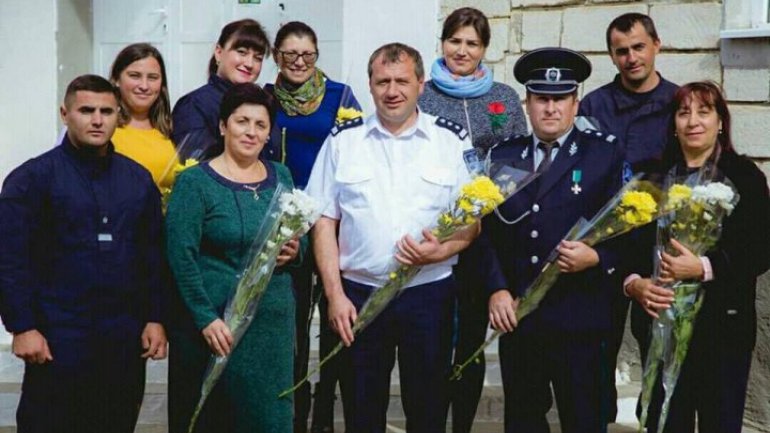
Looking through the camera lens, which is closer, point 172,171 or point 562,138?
point 562,138

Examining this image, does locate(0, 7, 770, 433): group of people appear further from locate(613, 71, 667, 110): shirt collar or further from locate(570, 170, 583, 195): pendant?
locate(613, 71, 667, 110): shirt collar

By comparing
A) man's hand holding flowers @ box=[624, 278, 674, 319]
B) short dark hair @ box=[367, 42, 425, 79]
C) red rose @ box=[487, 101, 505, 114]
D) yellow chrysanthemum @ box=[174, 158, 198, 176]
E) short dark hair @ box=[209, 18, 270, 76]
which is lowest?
man's hand holding flowers @ box=[624, 278, 674, 319]

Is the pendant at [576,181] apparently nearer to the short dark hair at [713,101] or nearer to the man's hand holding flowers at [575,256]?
the man's hand holding flowers at [575,256]

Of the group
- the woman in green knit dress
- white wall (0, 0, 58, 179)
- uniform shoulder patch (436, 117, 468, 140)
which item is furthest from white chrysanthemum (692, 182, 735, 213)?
white wall (0, 0, 58, 179)

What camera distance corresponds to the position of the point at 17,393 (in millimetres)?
6004

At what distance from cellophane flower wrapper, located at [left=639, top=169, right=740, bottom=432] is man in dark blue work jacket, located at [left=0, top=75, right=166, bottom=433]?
188 cm

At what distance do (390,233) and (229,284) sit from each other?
61 cm

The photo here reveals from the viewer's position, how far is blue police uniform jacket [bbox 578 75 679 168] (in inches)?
189

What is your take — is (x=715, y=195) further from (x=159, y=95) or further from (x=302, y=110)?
(x=159, y=95)

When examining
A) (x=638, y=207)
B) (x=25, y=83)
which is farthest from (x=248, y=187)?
(x=25, y=83)

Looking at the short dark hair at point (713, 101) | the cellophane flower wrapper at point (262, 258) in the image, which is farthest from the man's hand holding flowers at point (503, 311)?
the short dark hair at point (713, 101)

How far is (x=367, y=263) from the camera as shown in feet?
13.7

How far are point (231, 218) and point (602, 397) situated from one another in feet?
4.91

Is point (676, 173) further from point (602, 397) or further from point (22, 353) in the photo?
point (22, 353)
